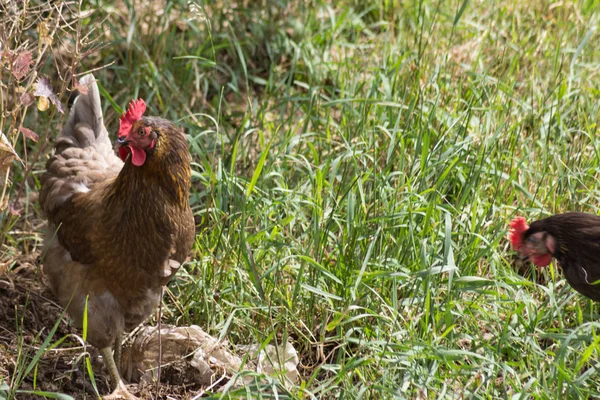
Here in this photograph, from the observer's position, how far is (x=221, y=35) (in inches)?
205

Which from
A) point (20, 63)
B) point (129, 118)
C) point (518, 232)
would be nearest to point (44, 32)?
point (20, 63)

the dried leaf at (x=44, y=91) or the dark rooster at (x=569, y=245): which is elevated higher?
the dried leaf at (x=44, y=91)

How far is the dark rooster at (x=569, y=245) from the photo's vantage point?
11.2 ft

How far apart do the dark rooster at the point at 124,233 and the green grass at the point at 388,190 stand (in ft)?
1.12

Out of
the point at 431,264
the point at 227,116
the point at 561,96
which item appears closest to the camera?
the point at 431,264

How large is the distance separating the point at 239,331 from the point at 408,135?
134cm

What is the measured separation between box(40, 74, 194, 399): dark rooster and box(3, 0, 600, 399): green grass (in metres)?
0.34

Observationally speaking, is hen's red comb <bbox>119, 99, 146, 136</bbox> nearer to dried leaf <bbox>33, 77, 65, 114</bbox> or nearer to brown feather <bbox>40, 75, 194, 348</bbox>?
brown feather <bbox>40, 75, 194, 348</bbox>

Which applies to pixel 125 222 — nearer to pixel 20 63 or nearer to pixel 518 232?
pixel 20 63

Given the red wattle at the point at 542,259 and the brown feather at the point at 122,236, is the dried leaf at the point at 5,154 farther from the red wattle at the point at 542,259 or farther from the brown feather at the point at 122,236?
the red wattle at the point at 542,259

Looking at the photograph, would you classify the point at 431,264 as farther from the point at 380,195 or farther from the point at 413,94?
the point at 413,94

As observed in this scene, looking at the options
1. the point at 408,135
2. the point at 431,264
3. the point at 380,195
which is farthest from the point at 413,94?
the point at 431,264

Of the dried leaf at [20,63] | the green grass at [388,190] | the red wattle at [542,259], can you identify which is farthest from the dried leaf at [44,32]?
the red wattle at [542,259]

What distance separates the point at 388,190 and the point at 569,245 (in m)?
0.88
